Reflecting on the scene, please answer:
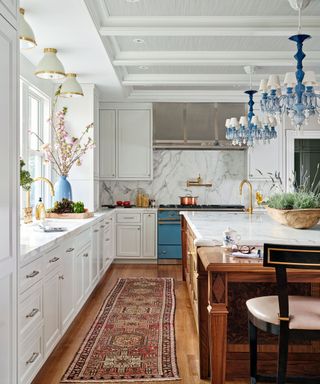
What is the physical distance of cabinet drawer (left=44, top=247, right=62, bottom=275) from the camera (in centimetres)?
283

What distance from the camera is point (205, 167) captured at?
24.7ft

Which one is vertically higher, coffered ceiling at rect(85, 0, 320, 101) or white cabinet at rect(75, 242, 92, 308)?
coffered ceiling at rect(85, 0, 320, 101)

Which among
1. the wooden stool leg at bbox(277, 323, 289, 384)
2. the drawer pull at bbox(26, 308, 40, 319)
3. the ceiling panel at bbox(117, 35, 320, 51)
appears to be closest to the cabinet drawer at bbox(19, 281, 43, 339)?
the drawer pull at bbox(26, 308, 40, 319)

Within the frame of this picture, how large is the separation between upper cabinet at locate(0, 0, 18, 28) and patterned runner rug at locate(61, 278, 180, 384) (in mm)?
2055

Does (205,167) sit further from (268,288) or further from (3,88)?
(3,88)

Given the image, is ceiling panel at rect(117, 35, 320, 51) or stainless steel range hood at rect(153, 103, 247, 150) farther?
stainless steel range hood at rect(153, 103, 247, 150)

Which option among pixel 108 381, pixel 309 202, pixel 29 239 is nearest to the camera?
pixel 108 381

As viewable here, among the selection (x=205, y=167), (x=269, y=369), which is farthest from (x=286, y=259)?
(x=205, y=167)

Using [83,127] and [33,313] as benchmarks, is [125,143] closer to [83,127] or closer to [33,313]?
[83,127]

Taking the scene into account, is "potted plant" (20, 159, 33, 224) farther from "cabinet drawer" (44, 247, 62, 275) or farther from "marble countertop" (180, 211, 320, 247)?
"marble countertop" (180, 211, 320, 247)

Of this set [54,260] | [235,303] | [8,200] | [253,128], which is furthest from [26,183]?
[253,128]

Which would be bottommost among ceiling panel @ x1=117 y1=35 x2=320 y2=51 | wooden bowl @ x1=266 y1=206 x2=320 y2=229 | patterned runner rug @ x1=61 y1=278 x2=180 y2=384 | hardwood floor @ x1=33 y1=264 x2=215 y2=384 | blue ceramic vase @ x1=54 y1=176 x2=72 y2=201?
hardwood floor @ x1=33 y1=264 x2=215 y2=384

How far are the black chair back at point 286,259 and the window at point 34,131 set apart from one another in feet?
10.6

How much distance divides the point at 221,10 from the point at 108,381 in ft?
10.3
